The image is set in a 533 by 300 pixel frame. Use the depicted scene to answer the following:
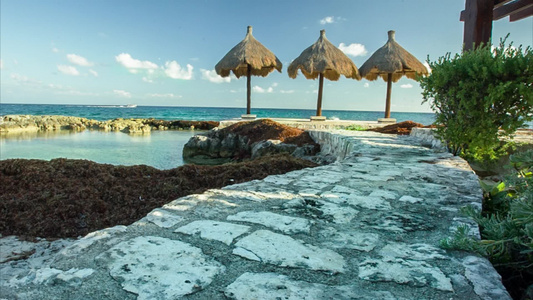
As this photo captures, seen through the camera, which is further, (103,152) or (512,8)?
(103,152)

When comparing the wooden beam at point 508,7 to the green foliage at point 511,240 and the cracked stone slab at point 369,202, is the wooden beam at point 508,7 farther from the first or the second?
the green foliage at point 511,240

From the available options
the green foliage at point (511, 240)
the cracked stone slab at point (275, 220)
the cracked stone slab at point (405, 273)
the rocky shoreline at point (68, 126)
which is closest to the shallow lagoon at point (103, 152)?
the rocky shoreline at point (68, 126)

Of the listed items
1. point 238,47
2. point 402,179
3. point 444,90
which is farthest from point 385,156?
point 238,47

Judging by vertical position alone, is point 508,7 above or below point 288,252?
above

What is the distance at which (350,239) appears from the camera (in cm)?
168

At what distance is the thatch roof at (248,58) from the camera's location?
42.1 ft

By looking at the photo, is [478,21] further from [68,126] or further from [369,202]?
[68,126]

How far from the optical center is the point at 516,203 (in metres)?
1.33

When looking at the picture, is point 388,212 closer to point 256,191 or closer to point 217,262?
point 256,191

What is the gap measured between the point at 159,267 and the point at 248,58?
1216cm

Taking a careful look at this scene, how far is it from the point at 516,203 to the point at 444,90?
3.47 metres

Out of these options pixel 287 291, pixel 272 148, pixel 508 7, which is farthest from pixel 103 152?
pixel 508 7

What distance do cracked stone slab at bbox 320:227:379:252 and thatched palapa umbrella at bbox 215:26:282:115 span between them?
11709 mm

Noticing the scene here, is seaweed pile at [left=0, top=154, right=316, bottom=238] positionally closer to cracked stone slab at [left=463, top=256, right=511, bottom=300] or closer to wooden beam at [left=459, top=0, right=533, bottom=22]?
cracked stone slab at [left=463, top=256, right=511, bottom=300]
